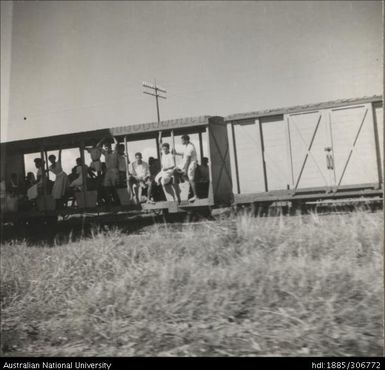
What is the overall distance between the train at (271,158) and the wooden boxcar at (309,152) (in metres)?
0.02

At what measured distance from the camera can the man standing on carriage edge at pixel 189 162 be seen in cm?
1001

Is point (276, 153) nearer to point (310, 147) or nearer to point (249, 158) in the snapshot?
point (249, 158)

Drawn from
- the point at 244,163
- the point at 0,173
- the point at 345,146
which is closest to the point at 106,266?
the point at 244,163

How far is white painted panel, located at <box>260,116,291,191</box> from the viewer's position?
422 inches

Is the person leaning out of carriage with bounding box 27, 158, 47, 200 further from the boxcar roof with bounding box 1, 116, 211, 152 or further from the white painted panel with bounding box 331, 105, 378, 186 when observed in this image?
the white painted panel with bounding box 331, 105, 378, 186

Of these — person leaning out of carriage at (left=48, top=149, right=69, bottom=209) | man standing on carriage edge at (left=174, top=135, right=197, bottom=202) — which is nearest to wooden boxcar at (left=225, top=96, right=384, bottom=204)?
man standing on carriage edge at (left=174, top=135, right=197, bottom=202)

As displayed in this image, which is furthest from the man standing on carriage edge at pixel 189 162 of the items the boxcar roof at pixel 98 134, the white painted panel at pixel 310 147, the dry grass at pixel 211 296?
the dry grass at pixel 211 296

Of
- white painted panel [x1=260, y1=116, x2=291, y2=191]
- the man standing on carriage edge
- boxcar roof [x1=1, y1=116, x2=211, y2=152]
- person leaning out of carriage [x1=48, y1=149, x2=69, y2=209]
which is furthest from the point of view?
person leaning out of carriage [x1=48, y1=149, x2=69, y2=209]

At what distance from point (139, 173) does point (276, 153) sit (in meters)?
3.79

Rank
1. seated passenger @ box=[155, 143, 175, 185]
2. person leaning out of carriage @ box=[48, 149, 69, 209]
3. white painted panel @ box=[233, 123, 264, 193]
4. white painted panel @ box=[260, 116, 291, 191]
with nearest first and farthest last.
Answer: seated passenger @ box=[155, 143, 175, 185]
white painted panel @ box=[260, 116, 291, 191]
white painted panel @ box=[233, 123, 264, 193]
person leaning out of carriage @ box=[48, 149, 69, 209]

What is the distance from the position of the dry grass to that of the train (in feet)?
12.3

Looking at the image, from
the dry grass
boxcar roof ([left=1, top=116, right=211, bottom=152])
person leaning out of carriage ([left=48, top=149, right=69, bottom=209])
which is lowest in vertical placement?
the dry grass

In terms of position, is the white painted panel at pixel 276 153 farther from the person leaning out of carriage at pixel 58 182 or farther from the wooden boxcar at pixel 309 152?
the person leaning out of carriage at pixel 58 182

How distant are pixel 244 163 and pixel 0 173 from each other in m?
Result: 7.97
